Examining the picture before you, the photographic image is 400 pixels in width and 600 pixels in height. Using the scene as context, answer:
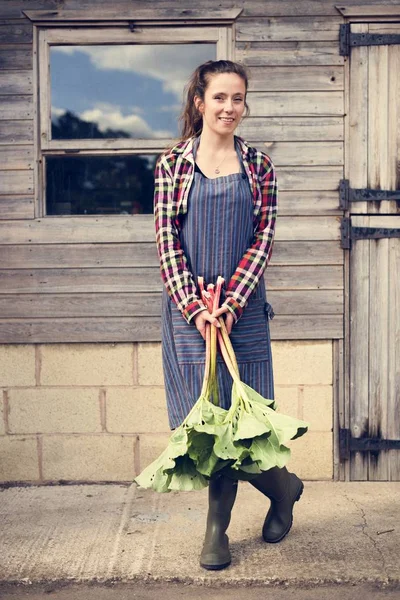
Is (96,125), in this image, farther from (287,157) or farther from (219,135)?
(219,135)

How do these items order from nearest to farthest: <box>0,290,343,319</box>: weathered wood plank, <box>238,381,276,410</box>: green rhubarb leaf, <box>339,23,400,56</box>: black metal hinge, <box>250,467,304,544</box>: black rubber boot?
<box>238,381,276,410</box>: green rhubarb leaf → <box>250,467,304,544</box>: black rubber boot → <box>339,23,400,56</box>: black metal hinge → <box>0,290,343,319</box>: weathered wood plank

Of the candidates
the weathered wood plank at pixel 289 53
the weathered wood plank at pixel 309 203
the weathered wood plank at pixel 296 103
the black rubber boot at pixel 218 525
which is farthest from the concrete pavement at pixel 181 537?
the weathered wood plank at pixel 289 53

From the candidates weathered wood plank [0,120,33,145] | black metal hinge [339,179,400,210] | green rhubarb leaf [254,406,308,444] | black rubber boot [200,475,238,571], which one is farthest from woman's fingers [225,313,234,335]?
weathered wood plank [0,120,33,145]

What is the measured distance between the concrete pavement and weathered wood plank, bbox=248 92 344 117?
7.10ft

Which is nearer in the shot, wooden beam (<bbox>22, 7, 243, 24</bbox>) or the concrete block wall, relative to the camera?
wooden beam (<bbox>22, 7, 243, 24</bbox>)

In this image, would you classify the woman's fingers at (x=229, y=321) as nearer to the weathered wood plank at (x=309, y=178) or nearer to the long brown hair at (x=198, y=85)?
the long brown hair at (x=198, y=85)

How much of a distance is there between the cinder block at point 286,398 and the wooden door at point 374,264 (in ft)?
1.07

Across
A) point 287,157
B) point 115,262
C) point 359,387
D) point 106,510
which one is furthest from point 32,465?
point 287,157

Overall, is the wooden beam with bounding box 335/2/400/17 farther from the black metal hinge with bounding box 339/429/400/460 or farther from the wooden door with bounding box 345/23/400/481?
the black metal hinge with bounding box 339/429/400/460

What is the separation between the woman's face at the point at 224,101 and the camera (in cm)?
368

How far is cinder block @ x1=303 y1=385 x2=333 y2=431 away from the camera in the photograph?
5.24 meters

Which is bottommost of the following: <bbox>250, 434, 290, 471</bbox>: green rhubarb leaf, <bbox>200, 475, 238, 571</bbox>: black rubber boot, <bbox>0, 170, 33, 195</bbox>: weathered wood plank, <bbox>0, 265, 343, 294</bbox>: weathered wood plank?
<bbox>200, 475, 238, 571</bbox>: black rubber boot

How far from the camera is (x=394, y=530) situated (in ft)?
14.3

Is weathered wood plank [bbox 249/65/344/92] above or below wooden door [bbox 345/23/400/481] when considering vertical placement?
above
